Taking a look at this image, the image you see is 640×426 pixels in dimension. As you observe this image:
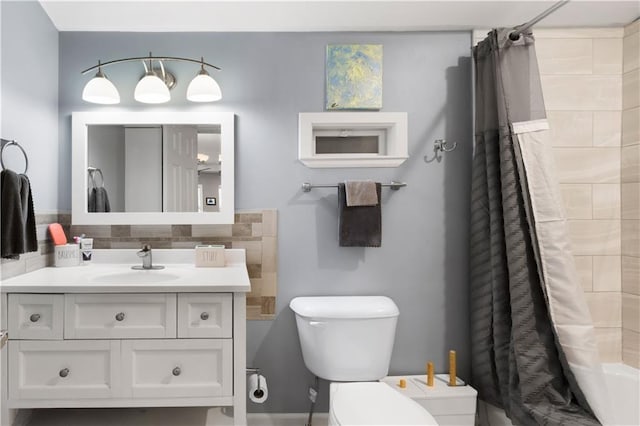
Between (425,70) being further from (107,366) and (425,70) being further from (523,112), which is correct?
(107,366)

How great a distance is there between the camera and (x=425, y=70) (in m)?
2.20

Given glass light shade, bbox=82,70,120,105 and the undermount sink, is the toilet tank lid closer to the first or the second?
the undermount sink

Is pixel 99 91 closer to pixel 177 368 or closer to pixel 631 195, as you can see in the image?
pixel 177 368

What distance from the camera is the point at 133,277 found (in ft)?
6.37

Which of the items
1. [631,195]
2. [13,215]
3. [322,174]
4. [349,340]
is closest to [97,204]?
[13,215]

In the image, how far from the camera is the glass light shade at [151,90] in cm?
202

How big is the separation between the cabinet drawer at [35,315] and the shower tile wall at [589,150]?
95.5 inches

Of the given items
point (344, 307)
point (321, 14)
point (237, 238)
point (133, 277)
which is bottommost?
point (344, 307)

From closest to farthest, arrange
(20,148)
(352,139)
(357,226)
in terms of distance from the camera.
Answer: (20,148), (357,226), (352,139)

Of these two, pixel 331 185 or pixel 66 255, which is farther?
pixel 331 185

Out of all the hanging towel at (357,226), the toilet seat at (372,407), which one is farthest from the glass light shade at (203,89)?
the toilet seat at (372,407)

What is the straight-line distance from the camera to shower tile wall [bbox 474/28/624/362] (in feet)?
7.06

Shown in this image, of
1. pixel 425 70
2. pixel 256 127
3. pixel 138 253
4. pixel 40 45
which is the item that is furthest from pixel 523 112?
pixel 40 45

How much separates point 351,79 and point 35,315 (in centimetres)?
178
